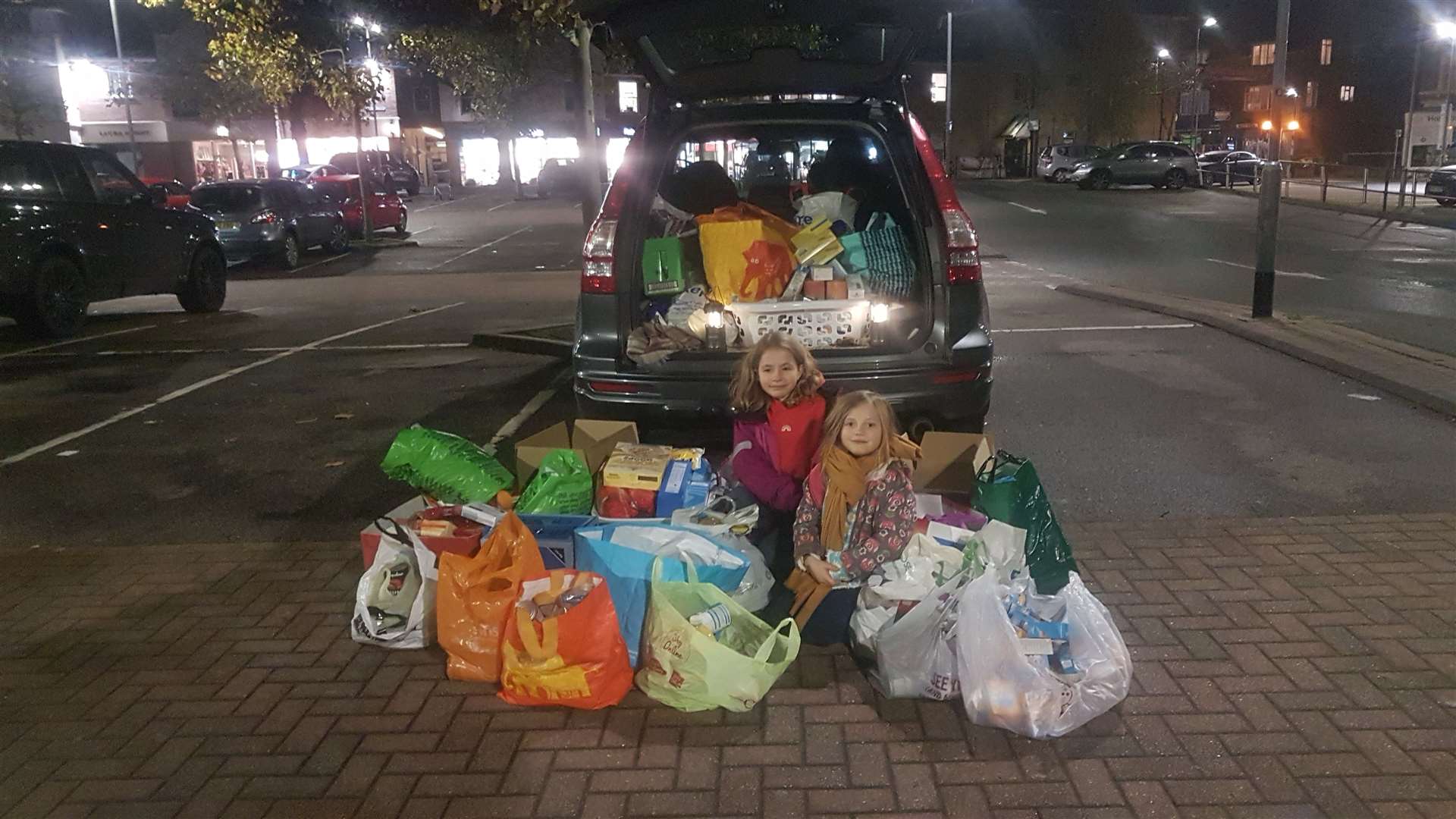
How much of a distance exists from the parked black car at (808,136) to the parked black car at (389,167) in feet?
105

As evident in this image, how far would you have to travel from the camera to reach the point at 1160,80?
52.9m

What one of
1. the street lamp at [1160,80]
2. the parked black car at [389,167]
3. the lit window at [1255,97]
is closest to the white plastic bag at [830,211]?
the parked black car at [389,167]

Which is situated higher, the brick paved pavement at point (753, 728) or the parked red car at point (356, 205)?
the parked red car at point (356, 205)

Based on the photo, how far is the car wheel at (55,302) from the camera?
33.7 feet

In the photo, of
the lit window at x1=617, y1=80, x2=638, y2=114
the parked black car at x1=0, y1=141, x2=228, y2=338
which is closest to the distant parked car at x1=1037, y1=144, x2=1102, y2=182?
the lit window at x1=617, y1=80, x2=638, y2=114

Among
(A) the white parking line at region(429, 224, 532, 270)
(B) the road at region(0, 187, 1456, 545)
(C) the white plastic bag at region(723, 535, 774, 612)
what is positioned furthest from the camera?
(A) the white parking line at region(429, 224, 532, 270)

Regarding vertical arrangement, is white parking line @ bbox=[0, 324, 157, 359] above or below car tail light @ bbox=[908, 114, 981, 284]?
below

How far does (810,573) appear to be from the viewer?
3.62 meters

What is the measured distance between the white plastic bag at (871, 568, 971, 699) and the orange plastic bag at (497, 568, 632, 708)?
81cm

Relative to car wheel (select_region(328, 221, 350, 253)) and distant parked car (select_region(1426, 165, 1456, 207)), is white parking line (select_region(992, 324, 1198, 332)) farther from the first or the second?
distant parked car (select_region(1426, 165, 1456, 207))

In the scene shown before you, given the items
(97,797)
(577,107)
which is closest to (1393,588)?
(97,797)

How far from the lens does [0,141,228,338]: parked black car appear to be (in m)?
10.1

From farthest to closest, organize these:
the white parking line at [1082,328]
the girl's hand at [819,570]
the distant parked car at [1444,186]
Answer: the distant parked car at [1444,186]
the white parking line at [1082,328]
the girl's hand at [819,570]

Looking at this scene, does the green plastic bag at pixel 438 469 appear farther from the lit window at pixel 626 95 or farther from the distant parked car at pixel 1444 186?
the distant parked car at pixel 1444 186
